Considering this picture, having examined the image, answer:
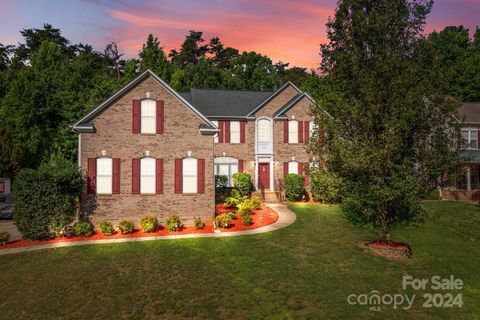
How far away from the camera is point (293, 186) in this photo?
25969 millimetres

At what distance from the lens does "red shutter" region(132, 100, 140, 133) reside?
18.5 m

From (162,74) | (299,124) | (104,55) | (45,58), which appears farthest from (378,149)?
(104,55)

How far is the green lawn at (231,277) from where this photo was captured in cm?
934

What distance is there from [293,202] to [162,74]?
117 feet

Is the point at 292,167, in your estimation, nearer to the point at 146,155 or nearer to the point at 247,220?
the point at 247,220

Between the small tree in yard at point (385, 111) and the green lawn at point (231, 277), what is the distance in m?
2.71

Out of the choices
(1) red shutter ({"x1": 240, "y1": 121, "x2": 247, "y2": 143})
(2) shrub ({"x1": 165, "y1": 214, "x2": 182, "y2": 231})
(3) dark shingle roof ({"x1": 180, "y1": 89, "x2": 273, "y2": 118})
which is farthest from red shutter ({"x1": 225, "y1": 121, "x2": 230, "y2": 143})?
(2) shrub ({"x1": 165, "y1": 214, "x2": 182, "y2": 231})

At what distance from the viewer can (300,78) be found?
7125cm

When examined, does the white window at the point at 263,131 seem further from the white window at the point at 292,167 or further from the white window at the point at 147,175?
the white window at the point at 147,175

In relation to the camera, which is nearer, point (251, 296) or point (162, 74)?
point (251, 296)

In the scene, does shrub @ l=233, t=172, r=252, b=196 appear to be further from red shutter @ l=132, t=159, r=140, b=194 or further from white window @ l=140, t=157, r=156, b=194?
red shutter @ l=132, t=159, r=140, b=194

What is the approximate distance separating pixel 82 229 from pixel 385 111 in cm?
1599

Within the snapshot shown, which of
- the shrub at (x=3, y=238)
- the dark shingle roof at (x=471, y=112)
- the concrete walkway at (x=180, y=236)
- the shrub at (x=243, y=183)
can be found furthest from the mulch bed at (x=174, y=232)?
the dark shingle roof at (x=471, y=112)

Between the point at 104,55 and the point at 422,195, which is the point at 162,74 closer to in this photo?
the point at 104,55
